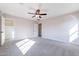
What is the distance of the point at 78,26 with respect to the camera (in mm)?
4230

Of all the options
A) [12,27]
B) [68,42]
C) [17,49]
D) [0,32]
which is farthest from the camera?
Result: [68,42]

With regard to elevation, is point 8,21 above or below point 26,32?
above

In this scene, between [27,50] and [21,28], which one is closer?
[21,28]

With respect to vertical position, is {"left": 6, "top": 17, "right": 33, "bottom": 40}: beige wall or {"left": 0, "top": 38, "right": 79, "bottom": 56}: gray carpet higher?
{"left": 6, "top": 17, "right": 33, "bottom": 40}: beige wall

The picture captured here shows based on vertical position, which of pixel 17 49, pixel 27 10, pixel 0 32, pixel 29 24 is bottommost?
pixel 17 49

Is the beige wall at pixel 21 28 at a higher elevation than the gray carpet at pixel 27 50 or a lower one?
higher

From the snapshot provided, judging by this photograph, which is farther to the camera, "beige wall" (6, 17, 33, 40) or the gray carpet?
the gray carpet

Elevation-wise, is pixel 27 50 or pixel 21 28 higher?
pixel 21 28

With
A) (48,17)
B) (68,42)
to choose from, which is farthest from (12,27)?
(68,42)

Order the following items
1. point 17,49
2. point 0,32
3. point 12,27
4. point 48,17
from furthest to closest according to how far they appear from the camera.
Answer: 1. point 17,49
2. point 0,32
3. point 48,17
4. point 12,27

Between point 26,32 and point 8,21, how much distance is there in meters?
0.47

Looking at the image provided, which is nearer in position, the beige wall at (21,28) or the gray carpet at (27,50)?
the beige wall at (21,28)

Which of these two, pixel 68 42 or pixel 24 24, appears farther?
pixel 68 42

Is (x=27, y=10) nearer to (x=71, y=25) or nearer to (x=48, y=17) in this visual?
(x=48, y=17)
